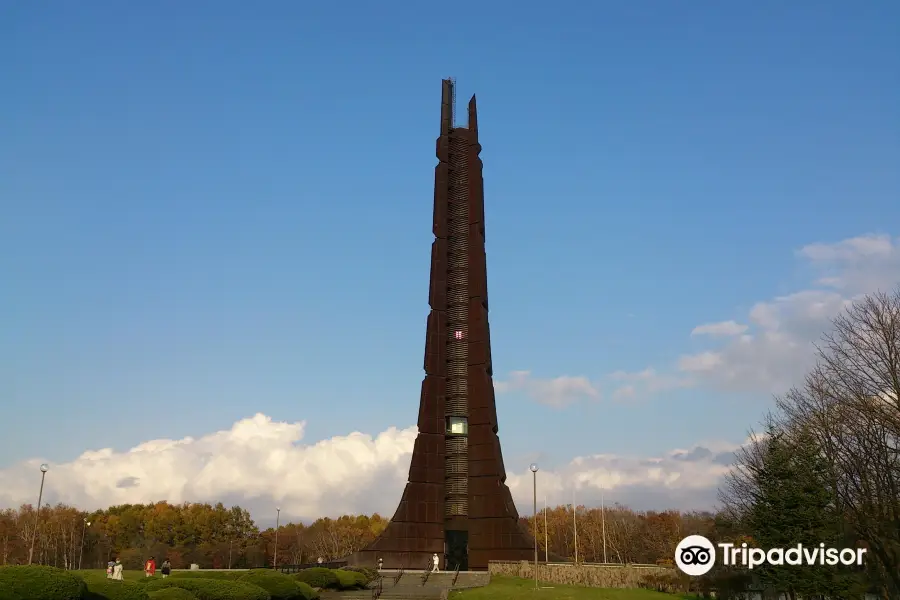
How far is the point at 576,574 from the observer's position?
3881 centimetres

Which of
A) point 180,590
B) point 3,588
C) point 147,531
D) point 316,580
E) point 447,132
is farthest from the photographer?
point 147,531

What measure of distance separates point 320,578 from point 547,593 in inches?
440

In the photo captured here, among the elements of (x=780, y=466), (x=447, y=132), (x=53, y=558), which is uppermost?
(x=447, y=132)

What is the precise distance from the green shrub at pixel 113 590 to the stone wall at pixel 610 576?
77.5 ft

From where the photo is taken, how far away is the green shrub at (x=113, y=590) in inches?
768

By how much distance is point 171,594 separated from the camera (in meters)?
22.3

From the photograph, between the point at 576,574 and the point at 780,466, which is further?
the point at 576,574

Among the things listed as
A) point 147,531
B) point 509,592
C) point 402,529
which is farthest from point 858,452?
point 147,531

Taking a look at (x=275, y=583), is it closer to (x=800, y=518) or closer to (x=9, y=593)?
(x=9, y=593)

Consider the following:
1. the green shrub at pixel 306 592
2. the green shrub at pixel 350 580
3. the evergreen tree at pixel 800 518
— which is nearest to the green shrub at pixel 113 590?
the green shrub at pixel 306 592

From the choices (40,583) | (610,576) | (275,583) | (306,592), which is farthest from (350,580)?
(40,583)

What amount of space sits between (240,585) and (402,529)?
22913 millimetres

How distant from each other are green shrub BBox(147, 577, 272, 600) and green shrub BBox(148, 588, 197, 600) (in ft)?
3.61

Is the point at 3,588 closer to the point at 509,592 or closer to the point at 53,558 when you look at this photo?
→ the point at 509,592
